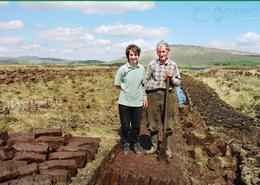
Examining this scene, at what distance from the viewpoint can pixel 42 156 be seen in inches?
292

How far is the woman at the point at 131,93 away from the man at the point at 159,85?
146 mm

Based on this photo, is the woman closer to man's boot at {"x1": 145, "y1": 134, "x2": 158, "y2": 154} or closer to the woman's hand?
man's boot at {"x1": 145, "y1": 134, "x2": 158, "y2": 154}

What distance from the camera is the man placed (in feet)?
22.6

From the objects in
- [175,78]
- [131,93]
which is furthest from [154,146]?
[175,78]

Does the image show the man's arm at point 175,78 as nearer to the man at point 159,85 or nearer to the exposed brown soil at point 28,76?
the man at point 159,85

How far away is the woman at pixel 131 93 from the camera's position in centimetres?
717

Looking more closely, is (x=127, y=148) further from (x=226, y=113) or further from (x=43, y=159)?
(x=226, y=113)

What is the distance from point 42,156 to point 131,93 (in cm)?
201

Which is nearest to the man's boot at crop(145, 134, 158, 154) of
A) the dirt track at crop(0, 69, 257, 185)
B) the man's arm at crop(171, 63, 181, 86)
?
the dirt track at crop(0, 69, 257, 185)

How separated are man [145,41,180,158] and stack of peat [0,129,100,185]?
1524 millimetres

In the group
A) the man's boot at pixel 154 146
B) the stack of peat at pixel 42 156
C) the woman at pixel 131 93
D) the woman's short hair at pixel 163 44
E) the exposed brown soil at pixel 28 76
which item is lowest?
the exposed brown soil at pixel 28 76

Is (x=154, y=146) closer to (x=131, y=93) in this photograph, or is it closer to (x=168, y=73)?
(x=131, y=93)

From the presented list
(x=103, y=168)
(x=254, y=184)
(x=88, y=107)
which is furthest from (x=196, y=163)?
(x=88, y=107)

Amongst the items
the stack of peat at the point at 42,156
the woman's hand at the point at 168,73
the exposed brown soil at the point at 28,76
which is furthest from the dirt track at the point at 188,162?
the exposed brown soil at the point at 28,76
